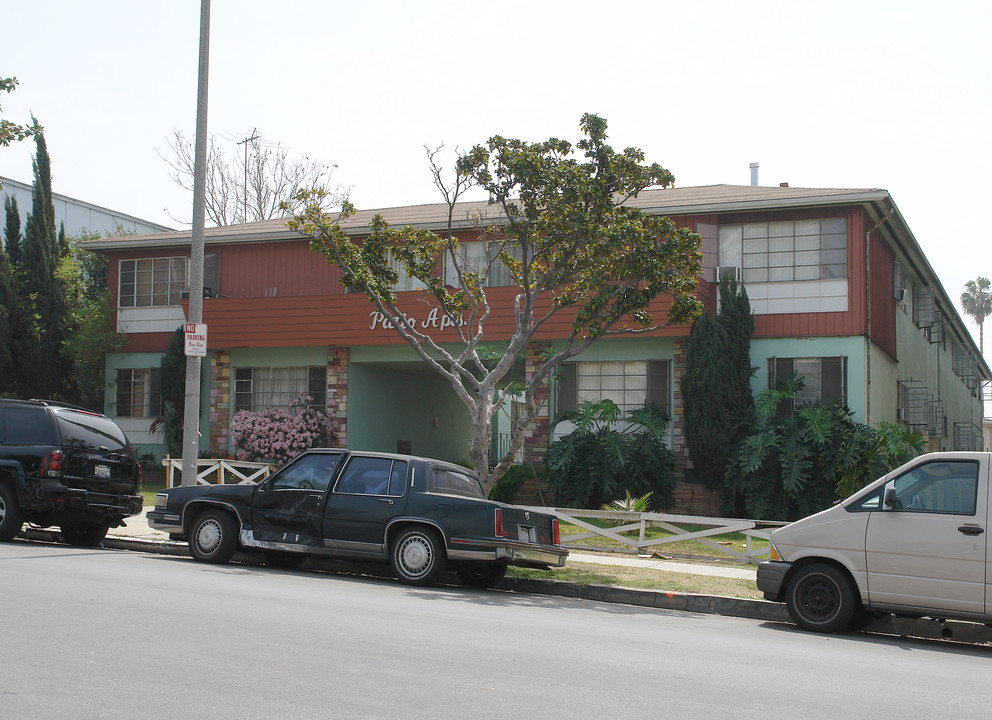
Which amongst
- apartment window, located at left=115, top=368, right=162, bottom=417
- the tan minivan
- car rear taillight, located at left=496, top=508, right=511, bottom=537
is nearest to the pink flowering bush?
apartment window, located at left=115, top=368, right=162, bottom=417

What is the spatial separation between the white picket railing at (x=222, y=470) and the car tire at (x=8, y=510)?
550 cm

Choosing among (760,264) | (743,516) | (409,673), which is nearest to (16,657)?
(409,673)

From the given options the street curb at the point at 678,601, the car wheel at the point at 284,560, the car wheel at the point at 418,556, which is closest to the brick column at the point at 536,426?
the street curb at the point at 678,601

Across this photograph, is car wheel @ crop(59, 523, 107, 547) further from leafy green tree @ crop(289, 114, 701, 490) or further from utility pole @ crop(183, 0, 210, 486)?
leafy green tree @ crop(289, 114, 701, 490)

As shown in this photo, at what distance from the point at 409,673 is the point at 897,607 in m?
5.15

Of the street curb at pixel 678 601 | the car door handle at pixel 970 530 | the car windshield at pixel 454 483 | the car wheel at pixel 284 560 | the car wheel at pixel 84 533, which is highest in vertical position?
the car windshield at pixel 454 483

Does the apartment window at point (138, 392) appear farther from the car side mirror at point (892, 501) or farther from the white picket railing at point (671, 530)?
the car side mirror at point (892, 501)

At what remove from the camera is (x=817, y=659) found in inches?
316

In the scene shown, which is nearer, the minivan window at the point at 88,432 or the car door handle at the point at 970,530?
the car door handle at the point at 970,530

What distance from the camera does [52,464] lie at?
Answer: 1298 cm

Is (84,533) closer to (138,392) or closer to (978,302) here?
(138,392)

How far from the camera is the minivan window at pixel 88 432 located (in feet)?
43.8

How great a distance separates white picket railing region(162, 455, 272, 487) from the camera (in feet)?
62.8

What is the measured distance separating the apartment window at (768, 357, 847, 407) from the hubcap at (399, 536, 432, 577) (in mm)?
10819
